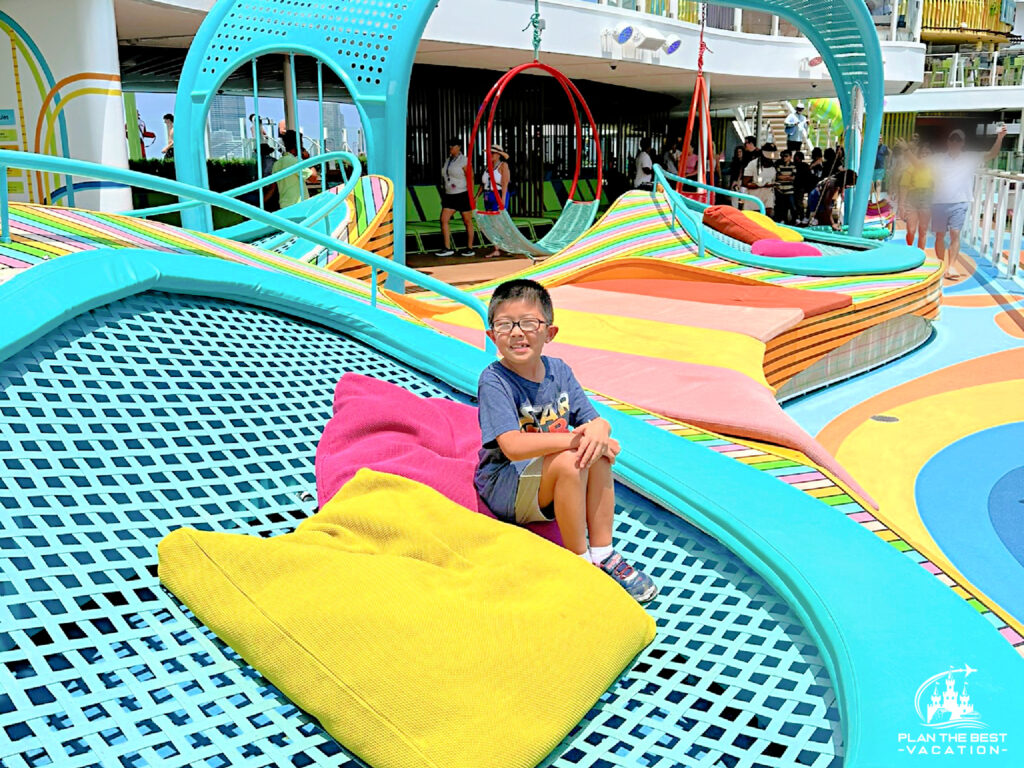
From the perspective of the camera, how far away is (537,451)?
2.12 m

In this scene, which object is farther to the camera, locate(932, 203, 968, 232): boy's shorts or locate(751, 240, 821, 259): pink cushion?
locate(932, 203, 968, 232): boy's shorts

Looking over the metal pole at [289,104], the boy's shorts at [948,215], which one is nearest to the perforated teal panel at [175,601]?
the boy's shorts at [948,215]

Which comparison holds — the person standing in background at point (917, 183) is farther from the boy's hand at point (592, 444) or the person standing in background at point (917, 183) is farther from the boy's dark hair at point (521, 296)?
the boy's hand at point (592, 444)

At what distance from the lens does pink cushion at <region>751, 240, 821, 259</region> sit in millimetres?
8367

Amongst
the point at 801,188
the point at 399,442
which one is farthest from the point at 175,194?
the point at 801,188

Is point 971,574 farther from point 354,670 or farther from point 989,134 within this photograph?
point 989,134

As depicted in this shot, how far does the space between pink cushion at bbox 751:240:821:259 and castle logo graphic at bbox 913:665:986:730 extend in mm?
7055

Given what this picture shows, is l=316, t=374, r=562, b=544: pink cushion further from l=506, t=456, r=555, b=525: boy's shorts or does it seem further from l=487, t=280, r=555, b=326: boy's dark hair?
l=487, t=280, r=555, b=326: boy's dark hair

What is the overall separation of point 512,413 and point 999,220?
9996mm

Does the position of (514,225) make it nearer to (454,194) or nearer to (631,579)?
(454,194)

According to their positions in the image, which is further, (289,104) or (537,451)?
(289,104)

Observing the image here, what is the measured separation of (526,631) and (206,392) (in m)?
1.36

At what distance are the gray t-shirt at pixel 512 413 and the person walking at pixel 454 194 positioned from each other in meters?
8.81

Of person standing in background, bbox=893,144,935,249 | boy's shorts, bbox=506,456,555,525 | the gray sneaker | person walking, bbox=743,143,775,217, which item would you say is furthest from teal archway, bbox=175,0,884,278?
person walking, bbox=743,143,775,217
